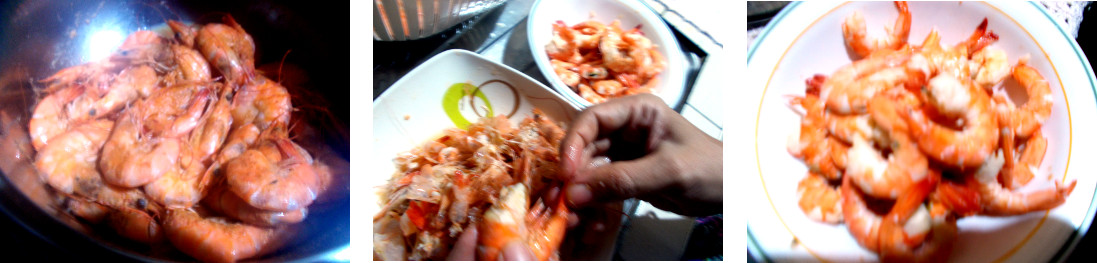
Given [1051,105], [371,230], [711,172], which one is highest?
[1051,105]

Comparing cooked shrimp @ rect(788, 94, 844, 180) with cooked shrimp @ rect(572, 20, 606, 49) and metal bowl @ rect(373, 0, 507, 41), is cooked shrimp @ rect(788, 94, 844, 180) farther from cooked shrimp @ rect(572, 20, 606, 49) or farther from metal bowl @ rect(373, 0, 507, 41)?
metal bowl @ rect(373, 0, 507, 41)

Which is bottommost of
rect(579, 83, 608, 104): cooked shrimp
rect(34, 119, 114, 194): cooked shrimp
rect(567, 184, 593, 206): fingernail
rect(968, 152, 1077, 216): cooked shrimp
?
rect(34, 119, 114, 194): cooked shrimp

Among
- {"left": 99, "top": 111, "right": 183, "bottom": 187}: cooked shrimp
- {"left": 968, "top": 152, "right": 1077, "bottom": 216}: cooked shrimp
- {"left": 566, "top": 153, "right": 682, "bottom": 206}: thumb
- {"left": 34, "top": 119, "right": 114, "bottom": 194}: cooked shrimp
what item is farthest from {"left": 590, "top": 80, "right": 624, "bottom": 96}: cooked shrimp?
{"left": 34, "top": 119, "right": 114, "bottom": 194}: cooked shrimp

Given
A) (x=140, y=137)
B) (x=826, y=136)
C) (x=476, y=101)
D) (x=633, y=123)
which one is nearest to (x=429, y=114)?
(x=476, y=101)

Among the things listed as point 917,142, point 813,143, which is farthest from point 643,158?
point 917,142

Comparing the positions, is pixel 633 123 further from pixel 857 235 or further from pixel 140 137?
pixel 140 137

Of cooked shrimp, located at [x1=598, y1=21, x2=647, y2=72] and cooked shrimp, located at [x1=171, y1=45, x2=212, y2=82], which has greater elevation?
cooked shrimp, located at [x1=598, y1=21, x2=647, y2=72]
